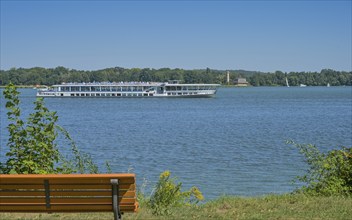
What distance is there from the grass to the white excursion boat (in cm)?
8886

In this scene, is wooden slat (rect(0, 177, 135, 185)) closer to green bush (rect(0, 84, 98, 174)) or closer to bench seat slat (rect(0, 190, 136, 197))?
bench seat slat (rect(0, 190, 136, 197))

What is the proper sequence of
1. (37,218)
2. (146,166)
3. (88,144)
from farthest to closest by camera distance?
1. (88,144)
2. (146,166)
3. (37,218)

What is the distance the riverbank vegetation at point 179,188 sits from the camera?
6.89m

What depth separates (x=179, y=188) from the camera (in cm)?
809

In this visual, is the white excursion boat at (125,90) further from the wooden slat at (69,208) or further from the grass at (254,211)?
the wooden slat at (69,208)

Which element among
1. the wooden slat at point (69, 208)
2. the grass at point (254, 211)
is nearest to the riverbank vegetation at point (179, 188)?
the grass at point (254, 211)

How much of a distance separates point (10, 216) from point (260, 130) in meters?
30.4

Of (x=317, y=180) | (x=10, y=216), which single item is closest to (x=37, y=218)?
(x=10, y=216)

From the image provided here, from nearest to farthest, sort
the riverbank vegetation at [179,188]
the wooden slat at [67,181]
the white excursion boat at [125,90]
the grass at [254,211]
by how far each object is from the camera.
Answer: the wooden slat at [67,181] → the grass at [254,211] → the riverbank vegetation at [179,188] → the white excursion boat at [125,90]

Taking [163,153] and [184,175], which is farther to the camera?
[163,153]

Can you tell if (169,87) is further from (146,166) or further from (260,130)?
(146,166)

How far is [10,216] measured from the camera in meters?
6.85

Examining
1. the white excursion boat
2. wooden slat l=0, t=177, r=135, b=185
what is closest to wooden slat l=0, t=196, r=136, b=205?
wooden slat l=0, t=177, r=135, b=185

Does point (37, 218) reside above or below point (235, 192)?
above
